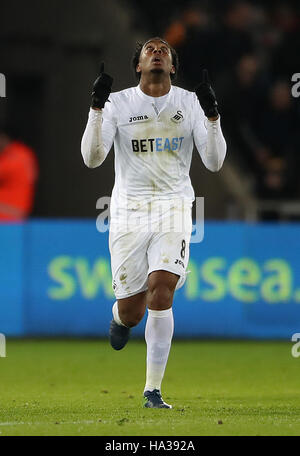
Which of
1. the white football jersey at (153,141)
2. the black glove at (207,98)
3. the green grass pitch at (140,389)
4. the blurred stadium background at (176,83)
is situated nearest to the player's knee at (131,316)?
the green grass pitch at (140,389)

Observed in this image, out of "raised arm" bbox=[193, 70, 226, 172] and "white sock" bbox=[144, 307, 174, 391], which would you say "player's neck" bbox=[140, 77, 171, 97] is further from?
"white sock" bbox=[144, 307, 174, 391]

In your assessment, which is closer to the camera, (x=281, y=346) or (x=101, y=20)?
(x=281, y=346)

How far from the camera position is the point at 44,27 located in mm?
17359

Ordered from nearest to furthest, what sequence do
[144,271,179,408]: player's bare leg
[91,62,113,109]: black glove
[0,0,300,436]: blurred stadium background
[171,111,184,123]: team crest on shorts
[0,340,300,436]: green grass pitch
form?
[0,340,300,436]: green grass pitch → [91,62,113,109]: black glove → [144,271,179,408]: player's bare leg → [171,111,184,123]: team crest on shorts → [0,0,300,436]: blurred stadium background

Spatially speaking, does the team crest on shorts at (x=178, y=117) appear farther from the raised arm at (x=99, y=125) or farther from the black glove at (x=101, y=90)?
the black glove at (x=101, y=90)

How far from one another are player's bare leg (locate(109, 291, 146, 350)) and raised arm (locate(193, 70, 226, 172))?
105cm

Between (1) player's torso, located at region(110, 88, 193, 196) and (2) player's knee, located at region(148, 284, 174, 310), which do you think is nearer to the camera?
(2) player's knee, located at region(148, 284, 174, 310)

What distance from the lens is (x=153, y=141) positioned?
802 centimetres

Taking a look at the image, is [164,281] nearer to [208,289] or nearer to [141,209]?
[141,209]

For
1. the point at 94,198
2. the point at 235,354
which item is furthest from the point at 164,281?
the point at 94,198

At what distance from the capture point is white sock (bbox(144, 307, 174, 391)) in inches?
307

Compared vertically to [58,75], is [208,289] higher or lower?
lower

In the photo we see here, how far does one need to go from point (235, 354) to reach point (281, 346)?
1.15m

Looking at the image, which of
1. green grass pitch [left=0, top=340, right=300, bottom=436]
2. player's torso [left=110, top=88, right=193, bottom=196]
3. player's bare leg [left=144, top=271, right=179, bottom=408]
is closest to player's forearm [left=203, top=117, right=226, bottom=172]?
player's torso [left=110, top=88, right=193, bottom=196]
